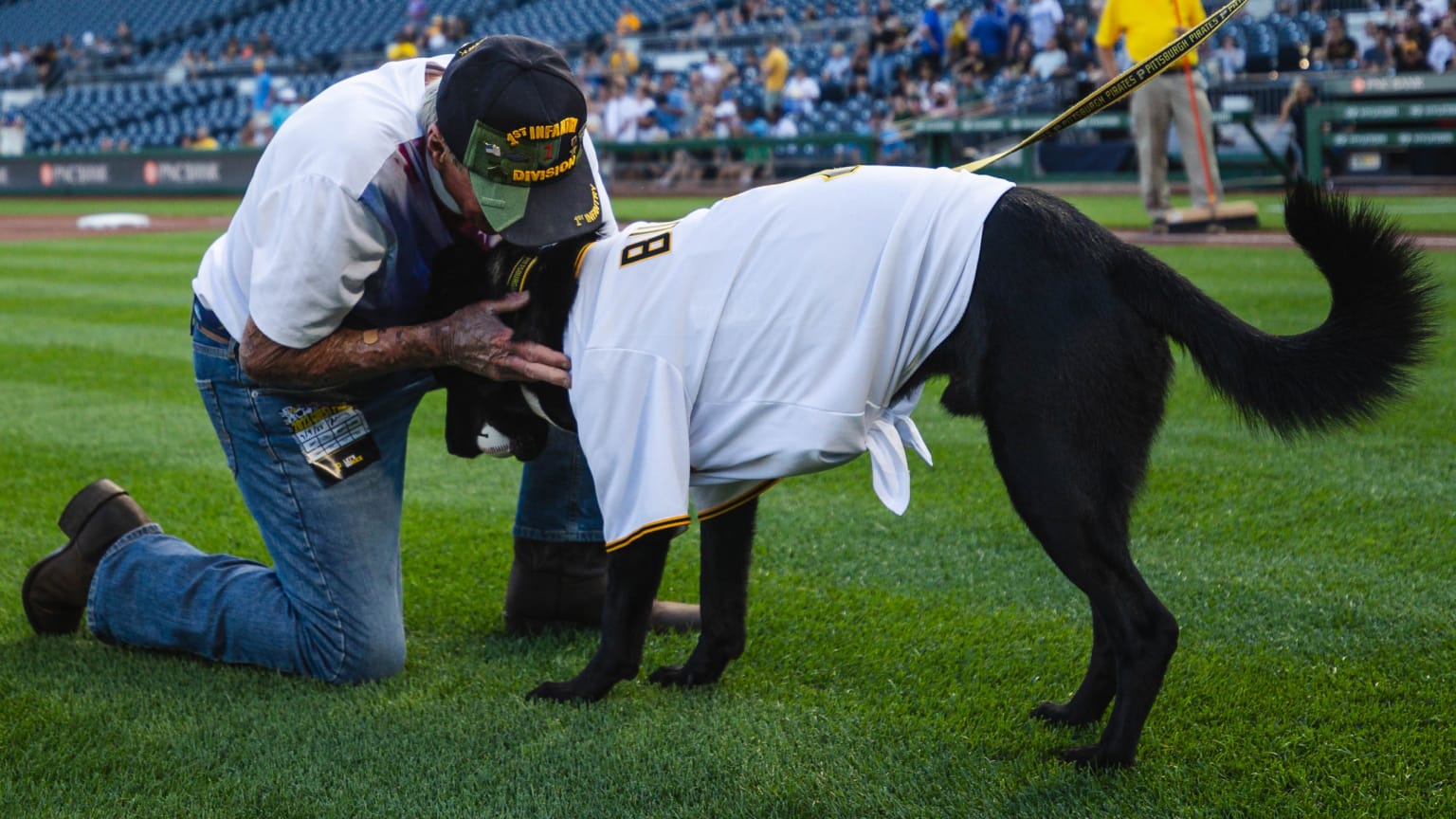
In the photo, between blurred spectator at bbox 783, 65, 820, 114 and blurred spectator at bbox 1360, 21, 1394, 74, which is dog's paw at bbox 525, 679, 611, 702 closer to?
blurred spectator at bbox 1360, 21, 1394, 74

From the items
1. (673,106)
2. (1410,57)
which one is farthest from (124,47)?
(1410,57)

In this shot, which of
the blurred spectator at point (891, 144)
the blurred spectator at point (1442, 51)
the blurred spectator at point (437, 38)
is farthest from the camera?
the blurred spectator at point (437, 38)

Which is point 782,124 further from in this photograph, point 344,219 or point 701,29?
point 344,219

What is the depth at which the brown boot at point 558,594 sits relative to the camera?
11.4ft

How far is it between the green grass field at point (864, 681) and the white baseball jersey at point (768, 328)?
51 centimetres

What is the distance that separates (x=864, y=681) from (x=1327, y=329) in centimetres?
126

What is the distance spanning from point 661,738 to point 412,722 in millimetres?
565

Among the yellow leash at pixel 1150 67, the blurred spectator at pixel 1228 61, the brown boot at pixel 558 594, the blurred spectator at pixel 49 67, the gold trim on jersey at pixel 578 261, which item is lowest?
the blurred spectator at pixel 49 67

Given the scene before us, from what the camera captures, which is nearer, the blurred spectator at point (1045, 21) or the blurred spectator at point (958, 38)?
the blurred spectator at point (1045, 21)

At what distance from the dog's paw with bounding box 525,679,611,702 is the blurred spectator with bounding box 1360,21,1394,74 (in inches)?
605

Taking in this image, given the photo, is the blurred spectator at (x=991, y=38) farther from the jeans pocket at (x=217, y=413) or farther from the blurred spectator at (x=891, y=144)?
the jeans pocket at (x=217, y=413)

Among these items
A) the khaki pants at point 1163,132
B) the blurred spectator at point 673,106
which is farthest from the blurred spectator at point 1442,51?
the blurred spectator at point 673,106

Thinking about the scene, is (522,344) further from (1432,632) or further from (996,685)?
(1432,632)

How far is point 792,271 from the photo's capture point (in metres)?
2.50
